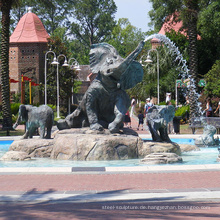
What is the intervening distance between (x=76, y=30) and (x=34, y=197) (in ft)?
256

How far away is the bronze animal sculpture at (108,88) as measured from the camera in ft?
45.5

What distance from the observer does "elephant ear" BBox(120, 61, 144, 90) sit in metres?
14.4

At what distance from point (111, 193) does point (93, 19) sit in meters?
78.2

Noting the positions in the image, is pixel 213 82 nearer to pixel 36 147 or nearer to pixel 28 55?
pixel 36 147

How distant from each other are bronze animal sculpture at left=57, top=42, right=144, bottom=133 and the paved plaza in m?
3.60

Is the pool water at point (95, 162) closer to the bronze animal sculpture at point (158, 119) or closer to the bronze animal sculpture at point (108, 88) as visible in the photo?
the bronze animal sculpture at point (158, 119)

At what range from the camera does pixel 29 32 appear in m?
57.8

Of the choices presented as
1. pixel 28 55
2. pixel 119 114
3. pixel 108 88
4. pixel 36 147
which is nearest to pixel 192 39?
pixel 108 88

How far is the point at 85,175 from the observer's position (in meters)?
9.95

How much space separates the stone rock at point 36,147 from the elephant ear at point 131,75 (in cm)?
277

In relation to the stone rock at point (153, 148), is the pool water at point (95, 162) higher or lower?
lower

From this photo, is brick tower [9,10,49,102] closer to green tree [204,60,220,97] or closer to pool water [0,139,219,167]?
green tree [204,60,220,97]

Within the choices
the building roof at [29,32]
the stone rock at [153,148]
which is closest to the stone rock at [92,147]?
the stone rock at [153,148]

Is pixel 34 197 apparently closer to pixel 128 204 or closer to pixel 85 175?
pixel 128 204
